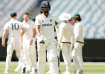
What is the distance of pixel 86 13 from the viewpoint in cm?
3334

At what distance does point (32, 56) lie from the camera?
68.6 ft

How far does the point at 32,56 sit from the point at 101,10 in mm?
12703

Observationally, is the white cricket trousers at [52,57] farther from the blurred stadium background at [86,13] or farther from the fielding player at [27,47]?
the blurred stadium background at [86,13]

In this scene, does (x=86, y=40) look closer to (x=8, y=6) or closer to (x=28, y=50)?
(x=8, y=6)

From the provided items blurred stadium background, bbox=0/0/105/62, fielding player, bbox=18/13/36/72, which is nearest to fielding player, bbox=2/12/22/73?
fielding player, bbox=18/13/36/72

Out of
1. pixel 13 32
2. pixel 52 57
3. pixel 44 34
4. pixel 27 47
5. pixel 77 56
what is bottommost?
pixel 52 57

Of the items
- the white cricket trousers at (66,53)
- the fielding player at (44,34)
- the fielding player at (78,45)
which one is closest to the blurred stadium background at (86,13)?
the fielding player at (78,45)

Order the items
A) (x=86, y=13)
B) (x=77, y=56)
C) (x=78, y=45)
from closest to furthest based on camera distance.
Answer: (x=77, y=56) < (x=78, y=45) < (x=86, y=13)

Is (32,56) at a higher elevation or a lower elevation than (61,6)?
lower

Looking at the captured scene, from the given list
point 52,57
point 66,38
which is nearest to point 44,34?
point 52,57

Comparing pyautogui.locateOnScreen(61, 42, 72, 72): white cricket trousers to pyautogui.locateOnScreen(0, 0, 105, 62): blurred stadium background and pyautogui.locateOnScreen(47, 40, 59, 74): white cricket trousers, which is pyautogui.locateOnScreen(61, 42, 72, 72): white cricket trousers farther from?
pyautogui.locateOnScreen(0, 0, 105, 62): blurred stadium background

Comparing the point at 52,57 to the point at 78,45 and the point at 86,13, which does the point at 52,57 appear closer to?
the point at 78,45

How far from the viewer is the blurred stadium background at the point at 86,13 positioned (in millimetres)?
30891

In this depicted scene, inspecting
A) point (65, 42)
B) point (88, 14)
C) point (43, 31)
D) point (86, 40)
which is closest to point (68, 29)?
point (65, 42)
